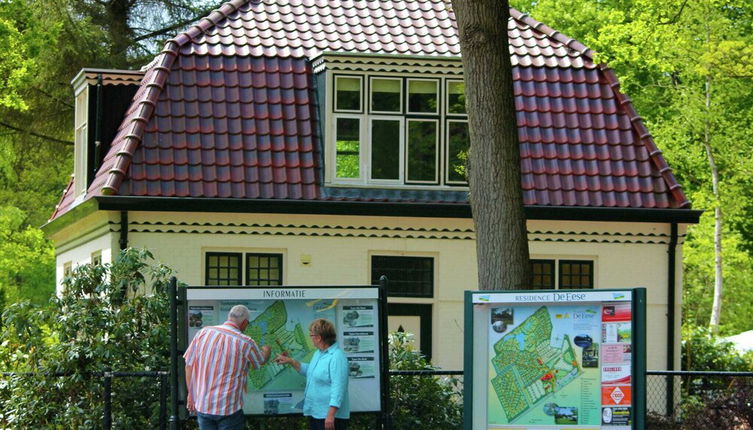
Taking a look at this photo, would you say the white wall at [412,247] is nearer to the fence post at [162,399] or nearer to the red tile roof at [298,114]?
the red tile roof at [298,114]

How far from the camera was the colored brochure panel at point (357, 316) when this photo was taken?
12586 mm

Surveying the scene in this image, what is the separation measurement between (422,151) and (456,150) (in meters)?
0.56

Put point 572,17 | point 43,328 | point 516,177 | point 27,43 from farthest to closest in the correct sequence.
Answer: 1. point 572,17
2. point 27,43
3. point 43,328
4. point 516,177

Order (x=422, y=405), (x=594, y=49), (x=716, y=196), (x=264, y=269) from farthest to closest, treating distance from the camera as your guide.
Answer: (x=716, y=196) → (x=594, y=49) → (x=264, y=269) → (x=422, y=405)

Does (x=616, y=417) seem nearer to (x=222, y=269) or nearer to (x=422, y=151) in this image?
(x=222, y=269)

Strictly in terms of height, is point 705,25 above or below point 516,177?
above

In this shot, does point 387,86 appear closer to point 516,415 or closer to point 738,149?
point 516,415

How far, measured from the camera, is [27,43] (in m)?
27.4

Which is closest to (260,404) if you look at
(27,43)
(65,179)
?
(27,43)

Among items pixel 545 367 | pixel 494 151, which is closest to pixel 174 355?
pixel 545 367

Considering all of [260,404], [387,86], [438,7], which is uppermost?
[438,7]

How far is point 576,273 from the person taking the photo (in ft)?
70.9

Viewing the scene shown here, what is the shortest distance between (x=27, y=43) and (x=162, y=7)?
8389 millimetres

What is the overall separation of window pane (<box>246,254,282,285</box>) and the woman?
840 centimetres
